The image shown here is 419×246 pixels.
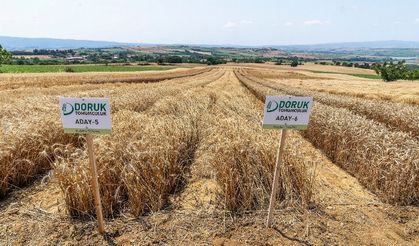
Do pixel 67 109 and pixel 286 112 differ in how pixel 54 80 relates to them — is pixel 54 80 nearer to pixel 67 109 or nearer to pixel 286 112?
pixel 67 109

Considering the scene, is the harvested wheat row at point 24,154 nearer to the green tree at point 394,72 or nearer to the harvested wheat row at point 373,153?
the harvested wheat row at point 373,153

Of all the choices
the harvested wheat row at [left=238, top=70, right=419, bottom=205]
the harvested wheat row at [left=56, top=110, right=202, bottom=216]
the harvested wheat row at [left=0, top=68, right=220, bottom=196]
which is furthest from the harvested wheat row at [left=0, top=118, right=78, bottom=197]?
the harvested wheat row at [left=238, top=70, right=419, bottom=205]

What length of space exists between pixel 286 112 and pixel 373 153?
371 centimetres

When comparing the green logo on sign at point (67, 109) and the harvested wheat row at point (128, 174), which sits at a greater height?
the green logo on sign at point (67, 109)

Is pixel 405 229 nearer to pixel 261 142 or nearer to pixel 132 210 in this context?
pixel 261 142

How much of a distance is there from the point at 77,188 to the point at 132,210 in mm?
915

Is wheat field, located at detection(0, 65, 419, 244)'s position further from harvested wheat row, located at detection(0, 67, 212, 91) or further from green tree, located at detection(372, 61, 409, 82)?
green tree, located at detection(372, 61, 409, 82)

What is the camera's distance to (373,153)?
7184 millimetres

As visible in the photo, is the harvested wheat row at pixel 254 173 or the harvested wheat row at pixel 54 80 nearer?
the harvested wheat row at pixel 254 173

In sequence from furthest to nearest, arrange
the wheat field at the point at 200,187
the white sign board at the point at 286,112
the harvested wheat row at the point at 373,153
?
the harvested wheat row at the point at 373,153 → the wheat field at the point at 200,187 → the white sign board at the point at 286,112

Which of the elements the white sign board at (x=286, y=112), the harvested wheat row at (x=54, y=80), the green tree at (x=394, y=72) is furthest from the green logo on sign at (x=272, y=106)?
the green tree at (x=394, y=72)

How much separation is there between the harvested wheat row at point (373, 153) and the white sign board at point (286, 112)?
2665 mm

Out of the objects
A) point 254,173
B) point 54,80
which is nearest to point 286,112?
point 254,173

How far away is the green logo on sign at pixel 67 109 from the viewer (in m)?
4.20
